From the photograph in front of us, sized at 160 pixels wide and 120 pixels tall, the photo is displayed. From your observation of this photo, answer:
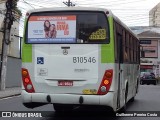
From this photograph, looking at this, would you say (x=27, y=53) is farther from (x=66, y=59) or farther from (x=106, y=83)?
(x=106, y=83)

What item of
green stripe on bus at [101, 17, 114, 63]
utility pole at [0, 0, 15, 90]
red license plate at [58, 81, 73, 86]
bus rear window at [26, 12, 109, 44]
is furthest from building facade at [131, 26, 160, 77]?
red license plate at [58, 81, 73, 86]

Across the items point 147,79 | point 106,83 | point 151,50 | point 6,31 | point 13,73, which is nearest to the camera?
point 106,83

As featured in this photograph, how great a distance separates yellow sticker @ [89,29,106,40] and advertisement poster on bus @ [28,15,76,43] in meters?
0.48

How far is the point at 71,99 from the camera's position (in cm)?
1094

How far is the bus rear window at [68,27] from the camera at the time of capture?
438 inches

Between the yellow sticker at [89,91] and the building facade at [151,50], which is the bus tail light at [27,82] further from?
the building facade at [151,50]

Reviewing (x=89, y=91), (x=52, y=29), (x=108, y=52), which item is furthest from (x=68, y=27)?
(x=89, y=91)

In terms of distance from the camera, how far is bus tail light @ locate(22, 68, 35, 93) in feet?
37.0

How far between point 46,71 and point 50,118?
1.86 metres

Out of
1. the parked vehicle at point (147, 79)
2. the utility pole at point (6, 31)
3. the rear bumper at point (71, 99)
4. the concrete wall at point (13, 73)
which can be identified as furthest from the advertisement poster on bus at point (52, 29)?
the parked vehicle at point (147, 79)

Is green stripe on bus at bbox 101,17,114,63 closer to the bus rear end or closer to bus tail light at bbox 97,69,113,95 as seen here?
the bus rear end

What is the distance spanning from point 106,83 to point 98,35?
1280 mm

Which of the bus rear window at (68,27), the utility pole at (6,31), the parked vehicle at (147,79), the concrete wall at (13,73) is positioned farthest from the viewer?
the parked vehicle at (147,79)

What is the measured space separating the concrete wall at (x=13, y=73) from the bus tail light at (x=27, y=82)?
20.8 meters
